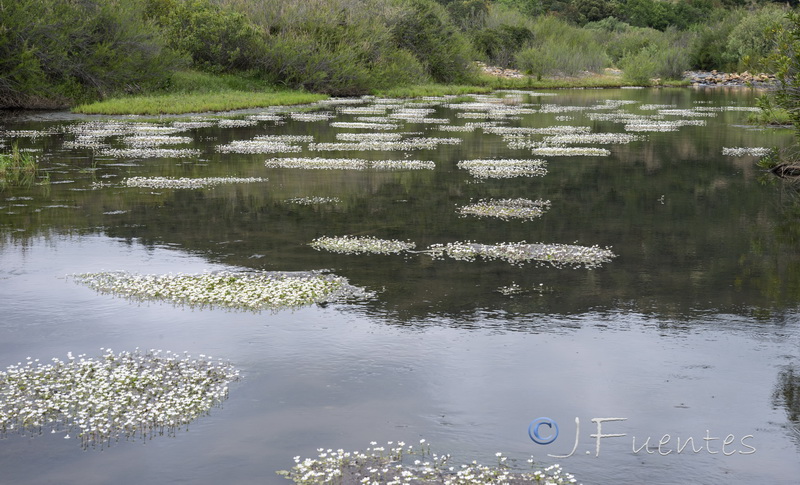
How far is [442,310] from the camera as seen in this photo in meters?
12.2

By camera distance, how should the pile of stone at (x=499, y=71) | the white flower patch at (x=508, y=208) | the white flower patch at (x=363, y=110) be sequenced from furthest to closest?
the pile of stone at (x=499, y=71) → the white flower patch at (x=363, y=110) → the white flower patch at (x=508, y=208)

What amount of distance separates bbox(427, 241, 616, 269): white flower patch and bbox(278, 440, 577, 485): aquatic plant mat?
7.41 m

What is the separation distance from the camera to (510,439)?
8172 mm

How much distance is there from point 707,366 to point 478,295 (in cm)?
374

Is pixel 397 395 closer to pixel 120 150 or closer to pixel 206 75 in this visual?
pixel 120 150

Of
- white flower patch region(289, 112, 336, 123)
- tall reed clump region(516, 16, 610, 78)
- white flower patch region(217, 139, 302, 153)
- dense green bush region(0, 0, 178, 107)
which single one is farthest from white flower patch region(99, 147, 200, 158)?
tall reed clump region(516, 16, 610, 78)

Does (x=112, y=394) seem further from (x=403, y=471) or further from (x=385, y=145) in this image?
(x=385, y=145)

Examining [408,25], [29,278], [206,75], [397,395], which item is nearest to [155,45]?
[206,75]

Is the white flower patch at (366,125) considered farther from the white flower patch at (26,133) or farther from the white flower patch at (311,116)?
the white flower patch at (26,133)

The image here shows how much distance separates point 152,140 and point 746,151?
21865mm

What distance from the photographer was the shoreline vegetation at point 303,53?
46.2m

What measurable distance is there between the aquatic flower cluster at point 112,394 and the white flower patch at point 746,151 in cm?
2550

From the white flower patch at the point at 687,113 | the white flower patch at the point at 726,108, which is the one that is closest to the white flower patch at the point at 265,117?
the white flower patch at the point at 687,113

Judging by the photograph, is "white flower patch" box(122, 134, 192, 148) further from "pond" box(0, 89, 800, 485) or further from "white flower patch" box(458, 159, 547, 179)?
"white flower patch" box(458, 159, 547, 179)
